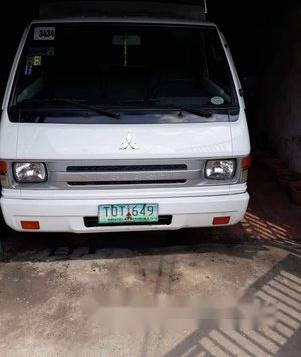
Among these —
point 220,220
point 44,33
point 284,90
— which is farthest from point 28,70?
point 284,90

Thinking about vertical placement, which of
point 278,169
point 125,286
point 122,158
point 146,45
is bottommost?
point 278,169

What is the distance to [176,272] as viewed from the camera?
151 inches

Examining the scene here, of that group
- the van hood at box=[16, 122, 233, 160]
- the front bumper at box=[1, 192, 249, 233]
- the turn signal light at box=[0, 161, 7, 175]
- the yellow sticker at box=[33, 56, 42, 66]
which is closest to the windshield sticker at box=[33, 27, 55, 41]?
the yellow sticker at box=[33, 56, 42, 66]

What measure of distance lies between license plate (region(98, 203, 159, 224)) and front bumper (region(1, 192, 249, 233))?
0.04m

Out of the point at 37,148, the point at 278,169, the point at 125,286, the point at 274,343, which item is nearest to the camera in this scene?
the point at 274,343

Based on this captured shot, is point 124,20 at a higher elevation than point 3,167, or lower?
higher

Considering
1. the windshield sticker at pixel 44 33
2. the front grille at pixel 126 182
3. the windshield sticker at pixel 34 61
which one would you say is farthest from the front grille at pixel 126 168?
the windshield sticker at pixel 44 33

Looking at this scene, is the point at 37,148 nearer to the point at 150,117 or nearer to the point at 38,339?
the point at 150,117

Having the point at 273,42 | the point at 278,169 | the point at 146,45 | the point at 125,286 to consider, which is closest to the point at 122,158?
the point at 125,286

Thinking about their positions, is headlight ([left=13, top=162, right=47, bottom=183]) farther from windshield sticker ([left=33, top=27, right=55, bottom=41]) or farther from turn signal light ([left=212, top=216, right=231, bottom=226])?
turn signal light ([left=212, top=216, right=231, bottom=226])

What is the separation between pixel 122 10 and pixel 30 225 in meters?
2.33

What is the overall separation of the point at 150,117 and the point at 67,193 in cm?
91

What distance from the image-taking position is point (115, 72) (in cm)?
414

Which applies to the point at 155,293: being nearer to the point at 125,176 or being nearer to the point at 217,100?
the point at 125,176
